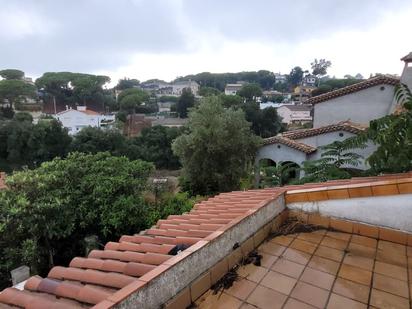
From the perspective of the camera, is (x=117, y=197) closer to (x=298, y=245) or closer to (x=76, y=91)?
(x=298, y=245)

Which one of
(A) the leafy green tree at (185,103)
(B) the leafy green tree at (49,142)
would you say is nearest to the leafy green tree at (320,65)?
(A) the leafy green tree at (185,103)

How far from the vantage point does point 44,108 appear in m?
66.9

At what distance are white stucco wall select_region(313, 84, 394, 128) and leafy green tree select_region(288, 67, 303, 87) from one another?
283 ft

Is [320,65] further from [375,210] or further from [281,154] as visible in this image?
[375,210]

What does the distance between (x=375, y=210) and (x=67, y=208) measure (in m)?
8.63

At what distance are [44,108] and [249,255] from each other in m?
75.1

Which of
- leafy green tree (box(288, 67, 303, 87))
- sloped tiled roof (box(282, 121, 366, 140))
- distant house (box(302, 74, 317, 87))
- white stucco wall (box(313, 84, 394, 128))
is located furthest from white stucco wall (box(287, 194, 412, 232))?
distant house (box(302, 74, 317, 87))

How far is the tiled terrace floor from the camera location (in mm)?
2061

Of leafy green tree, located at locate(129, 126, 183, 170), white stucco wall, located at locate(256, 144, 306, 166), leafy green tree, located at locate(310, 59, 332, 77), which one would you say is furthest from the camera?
leafy green tree, located at locate(310, 59, 332, 77)

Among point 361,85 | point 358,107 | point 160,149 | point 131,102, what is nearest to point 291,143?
point 358,107

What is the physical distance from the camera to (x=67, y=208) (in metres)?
9.09

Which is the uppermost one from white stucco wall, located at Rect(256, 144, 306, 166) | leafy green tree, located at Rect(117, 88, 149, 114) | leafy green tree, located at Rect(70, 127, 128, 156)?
leafy green tree, located at Rect(117, 88, 149, 114)

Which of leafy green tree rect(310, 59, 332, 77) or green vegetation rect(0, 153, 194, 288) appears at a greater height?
leafy green tree rect(310, 59, 332, 77)

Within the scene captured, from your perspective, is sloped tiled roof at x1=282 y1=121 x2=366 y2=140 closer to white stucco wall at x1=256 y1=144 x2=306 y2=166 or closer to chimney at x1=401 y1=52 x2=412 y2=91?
white stucco wall at x1=256 y1=144 x2=306 y2=166
